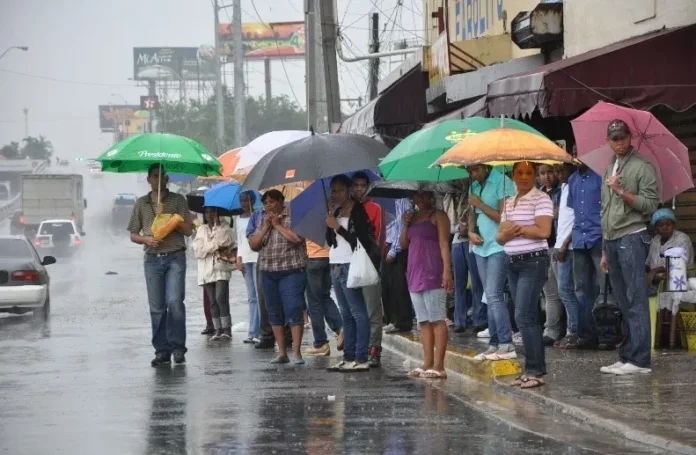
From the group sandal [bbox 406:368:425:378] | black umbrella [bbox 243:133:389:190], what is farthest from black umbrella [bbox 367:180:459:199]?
sandal [bbox 406:368:425:378]

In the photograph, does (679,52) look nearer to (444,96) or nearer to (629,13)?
(629,13)

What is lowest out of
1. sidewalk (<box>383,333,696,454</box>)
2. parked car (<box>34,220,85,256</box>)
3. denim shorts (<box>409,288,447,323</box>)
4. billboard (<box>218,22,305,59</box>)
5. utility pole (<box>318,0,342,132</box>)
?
parked car (<box>34,220,85,256</box>)

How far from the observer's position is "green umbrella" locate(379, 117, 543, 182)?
13234 mm

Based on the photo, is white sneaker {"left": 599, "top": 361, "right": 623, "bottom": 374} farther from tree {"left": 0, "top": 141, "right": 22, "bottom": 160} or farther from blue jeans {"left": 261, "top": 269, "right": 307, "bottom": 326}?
tree {"left": 0, "top": 141, "right": 22, "bottom": 160}

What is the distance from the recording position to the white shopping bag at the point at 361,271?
13570 millimetres

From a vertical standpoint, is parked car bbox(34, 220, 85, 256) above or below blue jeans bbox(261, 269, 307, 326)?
below

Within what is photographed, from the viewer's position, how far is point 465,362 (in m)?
13.7

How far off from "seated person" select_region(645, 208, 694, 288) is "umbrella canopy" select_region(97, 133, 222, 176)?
4.42 metres

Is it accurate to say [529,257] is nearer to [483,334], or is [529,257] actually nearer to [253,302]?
[483,334]

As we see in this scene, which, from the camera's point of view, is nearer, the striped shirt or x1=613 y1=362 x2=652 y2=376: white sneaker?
the striped shirt

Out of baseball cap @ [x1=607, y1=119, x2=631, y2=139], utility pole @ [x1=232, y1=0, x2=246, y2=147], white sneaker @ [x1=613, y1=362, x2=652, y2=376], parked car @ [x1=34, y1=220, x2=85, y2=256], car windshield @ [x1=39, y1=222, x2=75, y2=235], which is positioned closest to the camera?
baseball cap @ [x1=607, y1=119, x2=631, y2=139]

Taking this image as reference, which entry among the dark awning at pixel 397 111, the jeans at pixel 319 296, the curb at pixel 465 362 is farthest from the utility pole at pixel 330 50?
the jeans at pixel 319 296

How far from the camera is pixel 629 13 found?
16.0 m

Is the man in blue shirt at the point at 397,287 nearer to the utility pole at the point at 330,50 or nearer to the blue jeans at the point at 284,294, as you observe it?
the blue jeans at the point at 284,294
